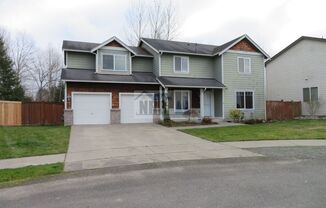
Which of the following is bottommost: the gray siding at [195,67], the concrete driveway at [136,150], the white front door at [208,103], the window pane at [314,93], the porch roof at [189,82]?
the concrete driveway at [136,150]

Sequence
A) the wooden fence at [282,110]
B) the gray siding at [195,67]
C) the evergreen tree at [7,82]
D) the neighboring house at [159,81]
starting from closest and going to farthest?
the neighboring house at [159,81], the gray siding at [195,67], the wooden fence at [282,110], the evergreen tree at [7,82]

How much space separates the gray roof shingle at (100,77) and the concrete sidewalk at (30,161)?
36.3ft

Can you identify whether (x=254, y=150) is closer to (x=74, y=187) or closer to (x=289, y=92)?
(x=74, y=187)

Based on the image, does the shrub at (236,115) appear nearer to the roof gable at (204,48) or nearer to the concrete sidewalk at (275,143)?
the roof gable at (204,48)

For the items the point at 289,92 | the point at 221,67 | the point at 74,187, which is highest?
the point at 221,67

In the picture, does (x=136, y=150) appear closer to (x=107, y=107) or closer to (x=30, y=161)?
(x=30, y=161)

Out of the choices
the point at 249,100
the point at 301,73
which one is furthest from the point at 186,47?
the point at 301,73

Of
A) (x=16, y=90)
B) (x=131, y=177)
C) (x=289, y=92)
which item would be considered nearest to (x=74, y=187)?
(x=131, y=177)

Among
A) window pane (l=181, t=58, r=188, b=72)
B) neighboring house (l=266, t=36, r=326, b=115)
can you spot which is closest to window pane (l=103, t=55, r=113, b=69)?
window pane (l=181, t=58, r=188, b=72)

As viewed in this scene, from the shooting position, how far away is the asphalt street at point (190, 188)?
19.2ft

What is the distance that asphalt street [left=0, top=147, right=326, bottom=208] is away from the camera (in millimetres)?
5867

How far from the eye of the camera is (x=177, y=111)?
25.0 metres

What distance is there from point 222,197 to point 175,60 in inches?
794

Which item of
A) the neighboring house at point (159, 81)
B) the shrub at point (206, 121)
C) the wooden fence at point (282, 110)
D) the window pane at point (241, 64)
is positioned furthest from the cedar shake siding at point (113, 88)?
the wooden fence at point (282, 110)
